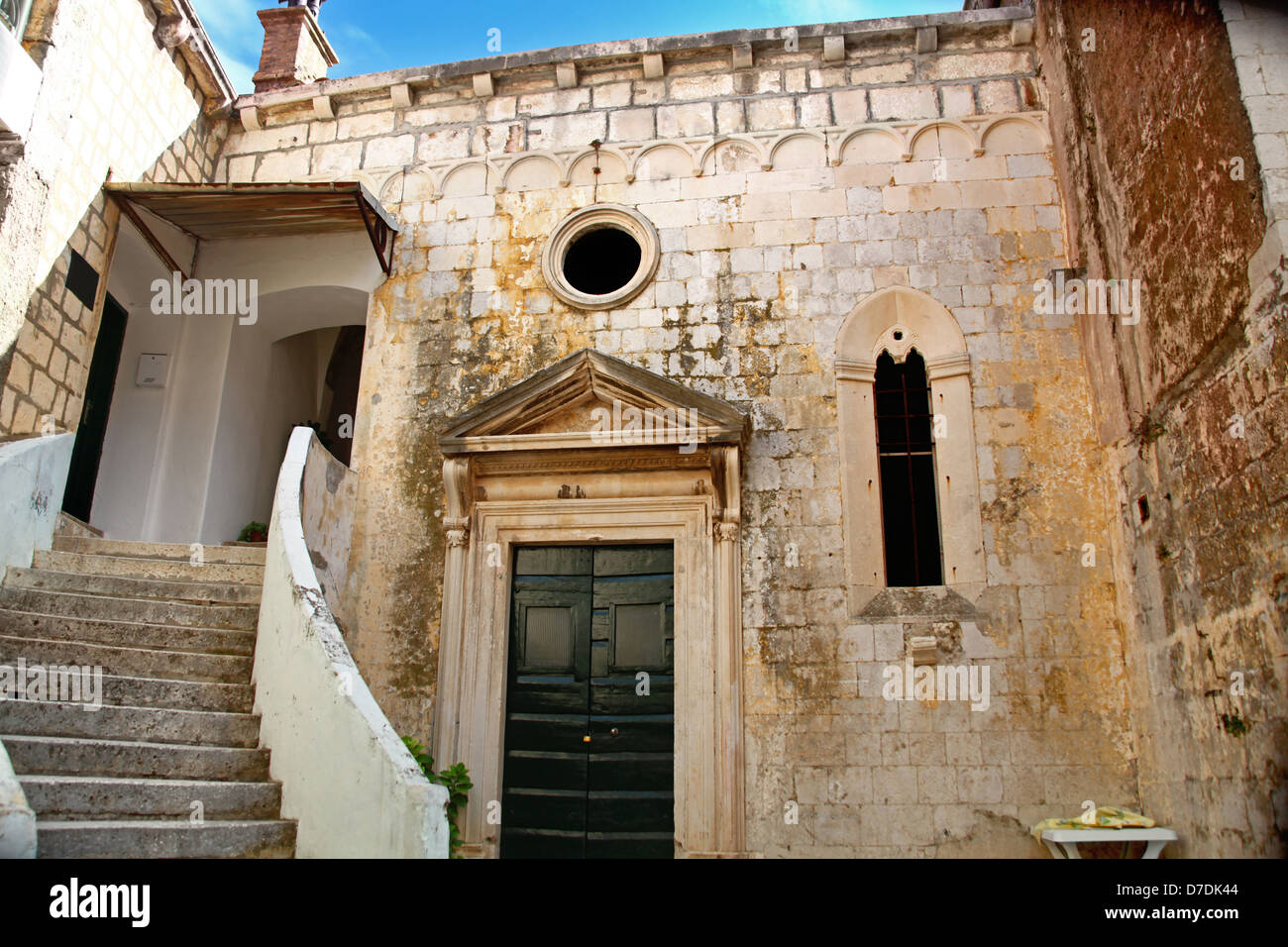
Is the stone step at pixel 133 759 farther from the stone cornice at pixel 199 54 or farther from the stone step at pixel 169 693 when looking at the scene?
the stone cornice at pixel 199 54

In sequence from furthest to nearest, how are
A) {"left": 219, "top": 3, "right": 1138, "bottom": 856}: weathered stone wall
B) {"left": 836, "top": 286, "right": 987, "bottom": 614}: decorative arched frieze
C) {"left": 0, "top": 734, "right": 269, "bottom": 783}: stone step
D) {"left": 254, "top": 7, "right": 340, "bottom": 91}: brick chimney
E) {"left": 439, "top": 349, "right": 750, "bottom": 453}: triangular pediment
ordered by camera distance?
{"left": 254, "top": 7, "right": 340, "bottom": 91}: brick chimney
{"left": 439, "top": 349, "right": 750, "bottom": 453}: triangular pediment
{"left": 836, "top": 286, "right": 987, "bottom": 614}: decorative arched frieze
{"left": 219, "top": 3, "right": 1138, "bottom": 856}: weathered stone wall
{"left": 0, "top": 734, "right": 269, "bottom": 783}: stone step

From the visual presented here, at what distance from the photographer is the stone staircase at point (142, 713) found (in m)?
4.13

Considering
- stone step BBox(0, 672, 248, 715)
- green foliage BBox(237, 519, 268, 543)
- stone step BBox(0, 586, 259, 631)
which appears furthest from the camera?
green foliage BBox(237, 519, 268, 543)

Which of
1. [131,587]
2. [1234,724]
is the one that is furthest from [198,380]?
[1234,724]

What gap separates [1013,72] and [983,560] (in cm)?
415

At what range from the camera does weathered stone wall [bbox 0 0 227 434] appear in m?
6.36

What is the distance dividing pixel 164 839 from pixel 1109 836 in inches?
202

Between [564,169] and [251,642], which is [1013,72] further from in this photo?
[251,642]

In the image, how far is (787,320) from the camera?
7379 mm

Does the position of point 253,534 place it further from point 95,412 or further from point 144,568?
point 144,568

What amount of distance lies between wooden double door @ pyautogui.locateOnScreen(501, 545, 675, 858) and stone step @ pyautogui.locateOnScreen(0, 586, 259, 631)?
2.05 meters

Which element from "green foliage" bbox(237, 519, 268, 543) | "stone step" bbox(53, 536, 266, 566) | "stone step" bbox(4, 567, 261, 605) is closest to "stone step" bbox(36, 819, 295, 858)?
"stone step" bbox(4, 567, 261, 605)

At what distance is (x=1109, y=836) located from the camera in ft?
18.6

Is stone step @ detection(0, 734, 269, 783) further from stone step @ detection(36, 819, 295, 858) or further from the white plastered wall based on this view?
the white plastered wall
